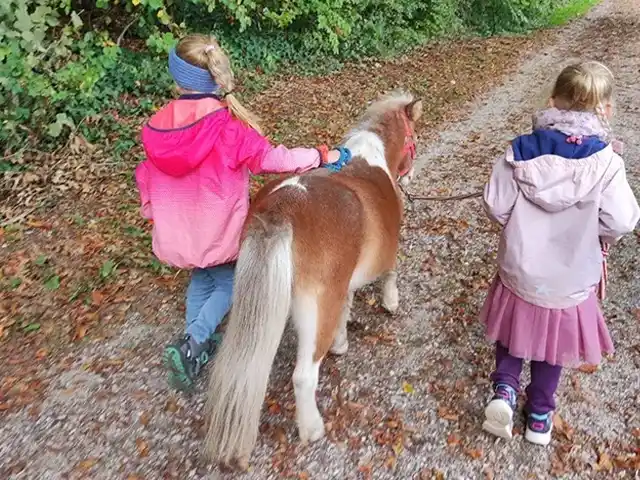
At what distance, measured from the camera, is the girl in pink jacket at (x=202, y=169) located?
117 inches

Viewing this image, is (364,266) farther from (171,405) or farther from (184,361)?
Answer: (171,405)

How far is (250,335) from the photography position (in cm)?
267

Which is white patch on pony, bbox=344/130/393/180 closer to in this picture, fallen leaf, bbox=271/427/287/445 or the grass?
fallen leaf, bbox=271/427/287/445

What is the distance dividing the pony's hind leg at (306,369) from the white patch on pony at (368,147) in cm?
126

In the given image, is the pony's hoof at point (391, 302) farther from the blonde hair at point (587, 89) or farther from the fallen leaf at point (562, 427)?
the blonde hair at point (587, 89)

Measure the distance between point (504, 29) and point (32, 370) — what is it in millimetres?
14719

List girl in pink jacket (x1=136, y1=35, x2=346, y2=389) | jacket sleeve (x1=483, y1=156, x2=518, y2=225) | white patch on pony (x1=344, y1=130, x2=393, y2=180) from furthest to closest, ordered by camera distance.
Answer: white patch on pony (x1=344, y1=130, x2=393, y2=180)
girl in pink jacket (x1=136, y1=35, x2=346, y2=389)
jacket sleeve (x1=483, y1=156, x2=518, y2=225)

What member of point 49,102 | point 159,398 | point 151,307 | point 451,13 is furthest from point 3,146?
point 451,13

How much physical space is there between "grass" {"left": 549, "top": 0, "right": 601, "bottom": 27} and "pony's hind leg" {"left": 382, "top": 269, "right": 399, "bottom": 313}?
48.2 ft

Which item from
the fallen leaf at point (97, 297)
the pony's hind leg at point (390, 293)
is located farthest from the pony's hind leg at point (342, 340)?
the fallen leaf at point (97, 297)

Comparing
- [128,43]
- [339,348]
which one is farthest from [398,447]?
[128,43]

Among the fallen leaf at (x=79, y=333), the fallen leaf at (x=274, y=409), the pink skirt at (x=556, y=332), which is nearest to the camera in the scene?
the pink skirt at (x=556, y=332)

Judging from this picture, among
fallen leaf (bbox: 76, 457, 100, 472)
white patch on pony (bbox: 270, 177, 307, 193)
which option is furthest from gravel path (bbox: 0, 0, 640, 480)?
white patch on pony (bbox: 270, 177, 307, 193)

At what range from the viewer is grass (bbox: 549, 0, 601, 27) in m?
16.3
